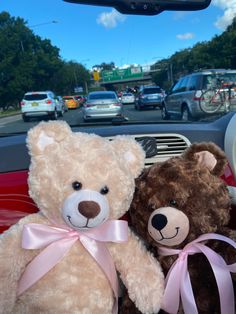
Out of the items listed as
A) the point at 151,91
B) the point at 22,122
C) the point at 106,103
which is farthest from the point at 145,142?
the point at 151,91

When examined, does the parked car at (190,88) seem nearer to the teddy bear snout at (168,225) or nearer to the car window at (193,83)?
the car window at (193,83)

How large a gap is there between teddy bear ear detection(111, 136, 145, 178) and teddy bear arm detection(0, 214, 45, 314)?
56 cm

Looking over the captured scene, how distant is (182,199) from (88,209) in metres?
0.47

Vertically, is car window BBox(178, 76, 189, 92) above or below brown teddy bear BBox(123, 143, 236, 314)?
below

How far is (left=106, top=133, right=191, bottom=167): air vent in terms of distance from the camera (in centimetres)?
254

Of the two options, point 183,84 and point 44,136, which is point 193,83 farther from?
point 44,136

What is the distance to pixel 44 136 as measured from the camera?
192 cm

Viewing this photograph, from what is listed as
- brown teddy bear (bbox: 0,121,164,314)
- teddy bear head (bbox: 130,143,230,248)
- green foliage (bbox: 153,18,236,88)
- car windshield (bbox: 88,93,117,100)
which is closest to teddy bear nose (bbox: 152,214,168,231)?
teddy bear head (bbox: 130,143,230,248)

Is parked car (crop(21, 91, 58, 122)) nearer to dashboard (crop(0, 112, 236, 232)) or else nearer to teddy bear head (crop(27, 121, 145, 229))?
dashboard (crop(0, 112, 236, 232))

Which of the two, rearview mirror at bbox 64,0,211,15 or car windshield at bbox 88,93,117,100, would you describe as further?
car windshield at bbox 88,93,117,100

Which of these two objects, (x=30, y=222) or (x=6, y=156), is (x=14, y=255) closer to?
(x=30, y=222)

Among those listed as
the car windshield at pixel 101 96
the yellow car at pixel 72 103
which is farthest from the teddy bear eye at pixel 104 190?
the yellow car at pixel 72 103

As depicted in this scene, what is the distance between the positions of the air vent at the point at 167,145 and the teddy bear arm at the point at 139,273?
2.14ft

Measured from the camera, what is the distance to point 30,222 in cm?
197
